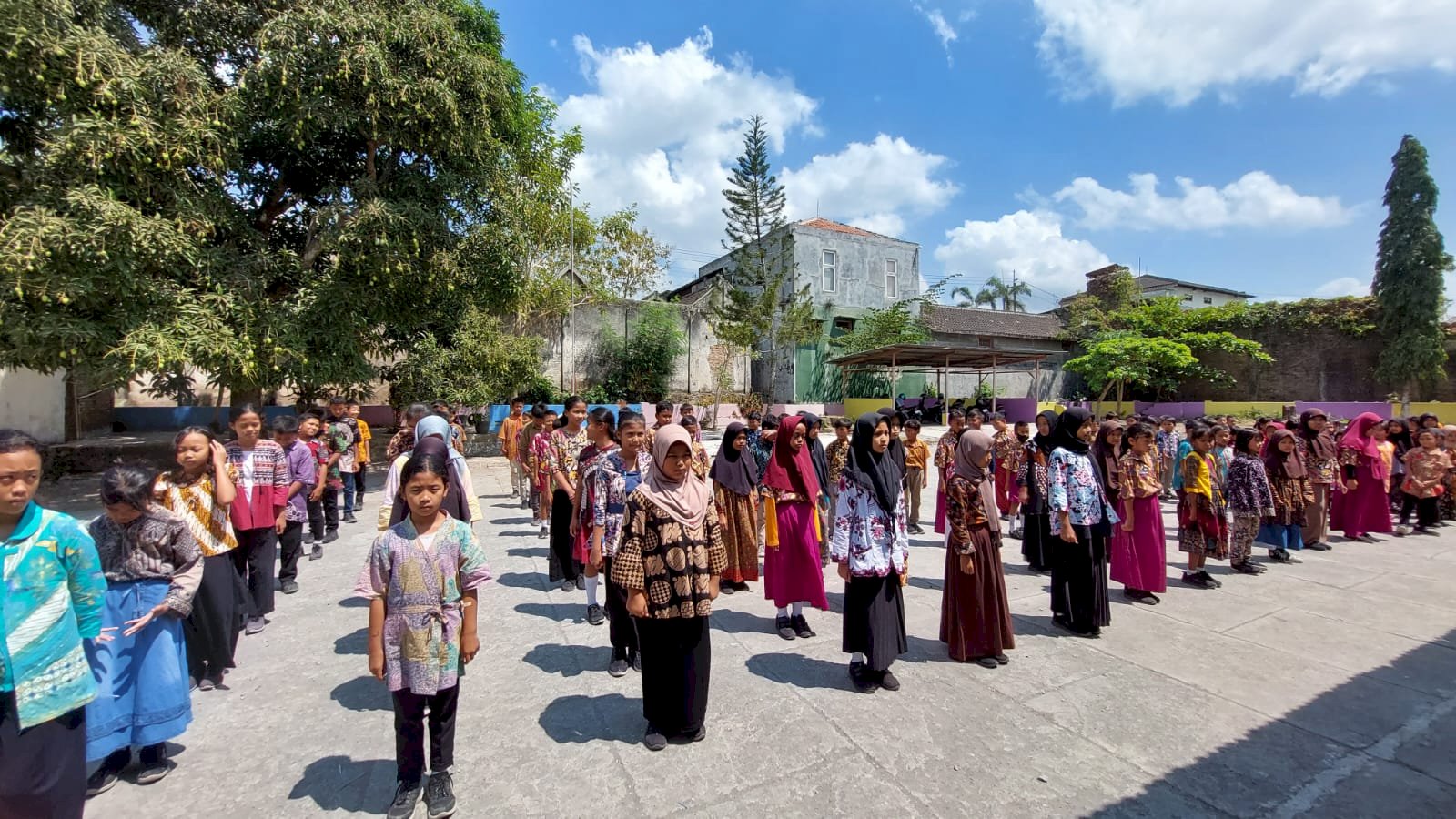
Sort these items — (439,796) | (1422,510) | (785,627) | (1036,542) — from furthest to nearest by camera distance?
(1422,510)
(1036,542)
(785,627)
(439,796)

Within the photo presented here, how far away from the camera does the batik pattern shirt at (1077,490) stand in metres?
→ 4.30

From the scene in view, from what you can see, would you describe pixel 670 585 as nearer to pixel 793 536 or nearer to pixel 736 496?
pixel 793 536

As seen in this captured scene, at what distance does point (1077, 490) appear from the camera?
172 inches

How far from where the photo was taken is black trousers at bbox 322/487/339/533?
23.8 ft

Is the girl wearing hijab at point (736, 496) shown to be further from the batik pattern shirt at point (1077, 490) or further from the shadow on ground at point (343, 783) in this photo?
the shadow on ground at point (343, 783)

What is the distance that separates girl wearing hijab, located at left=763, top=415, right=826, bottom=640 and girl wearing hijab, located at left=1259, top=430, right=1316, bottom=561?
535 centimetres

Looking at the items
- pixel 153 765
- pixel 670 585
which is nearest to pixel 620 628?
pixel 670 585

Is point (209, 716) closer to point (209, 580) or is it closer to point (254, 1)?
point (209, 580)

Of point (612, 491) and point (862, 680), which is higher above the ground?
point (612, 491)

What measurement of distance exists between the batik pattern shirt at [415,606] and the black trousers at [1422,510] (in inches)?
442

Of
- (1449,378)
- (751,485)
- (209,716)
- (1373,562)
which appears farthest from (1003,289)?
(209,716)

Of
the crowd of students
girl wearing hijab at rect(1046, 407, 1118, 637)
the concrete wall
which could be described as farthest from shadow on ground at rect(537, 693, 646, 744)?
the concrete wall

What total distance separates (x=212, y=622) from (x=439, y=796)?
2043 mm

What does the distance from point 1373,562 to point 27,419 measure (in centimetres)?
2582
